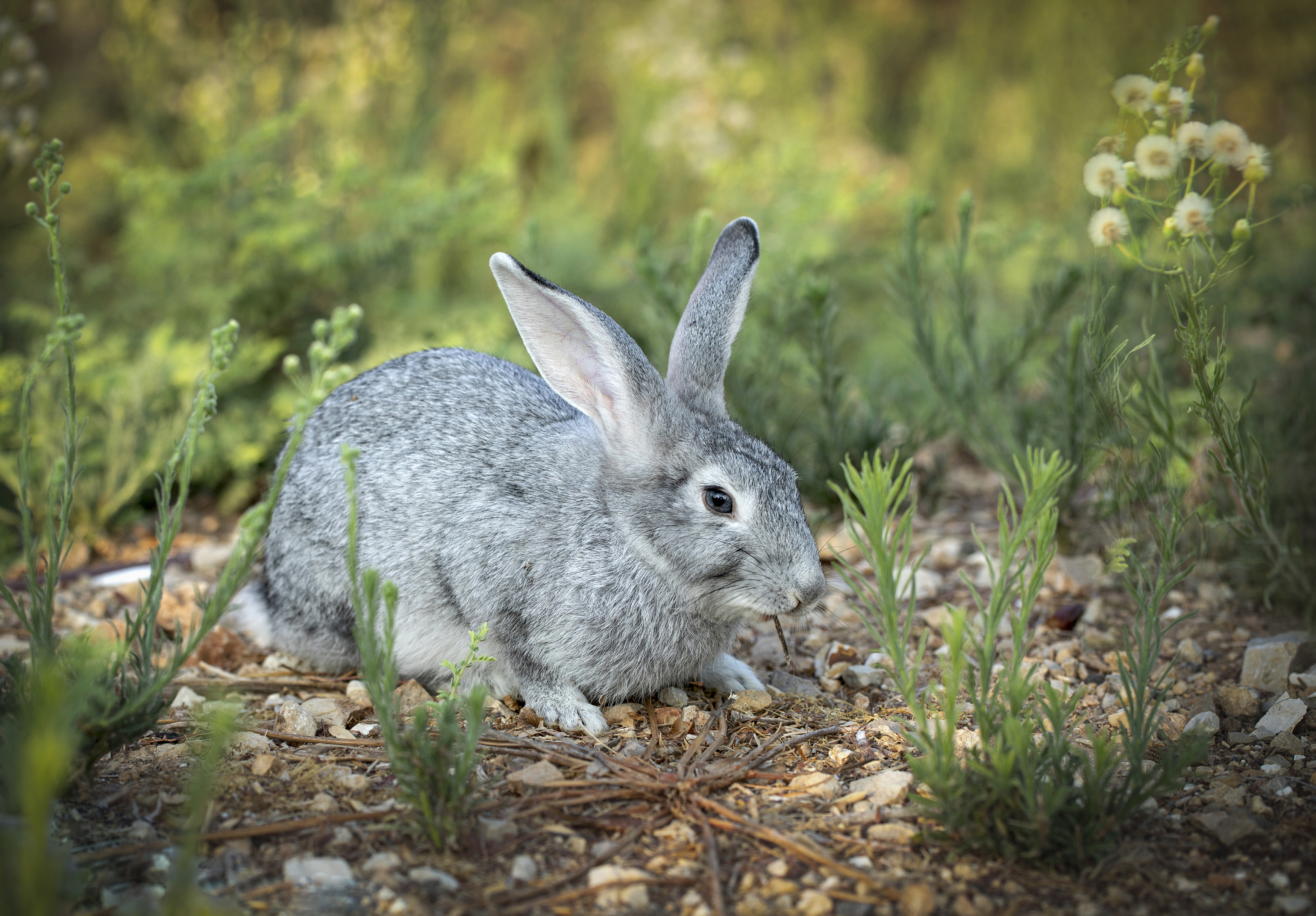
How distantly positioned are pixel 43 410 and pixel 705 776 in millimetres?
3782

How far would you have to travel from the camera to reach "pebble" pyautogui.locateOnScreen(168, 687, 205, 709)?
3166mm

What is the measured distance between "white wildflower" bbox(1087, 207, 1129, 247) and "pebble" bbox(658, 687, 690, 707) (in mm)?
1876

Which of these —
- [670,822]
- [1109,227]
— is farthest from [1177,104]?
[670,822]

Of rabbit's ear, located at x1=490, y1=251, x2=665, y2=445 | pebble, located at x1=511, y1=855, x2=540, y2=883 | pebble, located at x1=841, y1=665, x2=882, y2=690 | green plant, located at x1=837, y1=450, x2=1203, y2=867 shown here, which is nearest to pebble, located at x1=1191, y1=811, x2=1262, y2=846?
green plant, located at x1=837, y1=450, x2=1203, y2=867

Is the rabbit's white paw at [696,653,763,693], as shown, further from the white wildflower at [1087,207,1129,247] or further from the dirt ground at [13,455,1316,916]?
the white wildflower at [1087,207,1129,247]

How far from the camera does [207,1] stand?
32.0 ft

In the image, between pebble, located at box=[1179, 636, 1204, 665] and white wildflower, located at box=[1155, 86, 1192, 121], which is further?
pebble, located at box=[1179, 636, 1204, 665]

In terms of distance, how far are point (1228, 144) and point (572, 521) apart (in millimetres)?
2110

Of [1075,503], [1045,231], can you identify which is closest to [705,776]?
[1075,503]

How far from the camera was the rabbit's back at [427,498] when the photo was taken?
3.30 meters

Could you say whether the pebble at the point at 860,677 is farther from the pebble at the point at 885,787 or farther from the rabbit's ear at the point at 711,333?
the rabbit's ear at the point at 711,333

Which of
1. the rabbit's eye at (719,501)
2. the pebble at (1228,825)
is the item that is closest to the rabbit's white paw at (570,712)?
the rabbit's eye at (719,501)

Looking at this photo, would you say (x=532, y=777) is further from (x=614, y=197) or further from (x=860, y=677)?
(x=614, y=197)

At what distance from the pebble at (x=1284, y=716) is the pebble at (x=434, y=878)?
2287 millimetres
